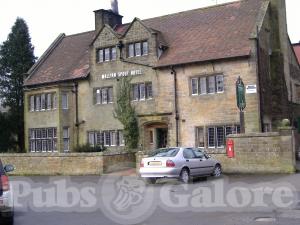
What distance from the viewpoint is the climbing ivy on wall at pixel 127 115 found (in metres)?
31.6

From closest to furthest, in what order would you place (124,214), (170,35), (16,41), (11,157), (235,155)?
(124,214), (235,155), (11,157), (170,35), (16,41)

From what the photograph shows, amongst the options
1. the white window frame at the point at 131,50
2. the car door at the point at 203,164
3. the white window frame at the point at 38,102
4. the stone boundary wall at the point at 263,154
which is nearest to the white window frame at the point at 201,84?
the white window frame at the point at 131,50

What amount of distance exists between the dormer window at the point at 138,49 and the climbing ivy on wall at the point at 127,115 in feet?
5.91

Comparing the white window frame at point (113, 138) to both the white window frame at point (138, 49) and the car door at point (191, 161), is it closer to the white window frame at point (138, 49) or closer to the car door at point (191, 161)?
the white window frame at point (138, 49)

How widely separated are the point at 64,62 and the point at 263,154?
69.6 feet

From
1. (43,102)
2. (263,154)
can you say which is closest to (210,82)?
(263,154)

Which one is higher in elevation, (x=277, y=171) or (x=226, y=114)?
(x=226, y=114)

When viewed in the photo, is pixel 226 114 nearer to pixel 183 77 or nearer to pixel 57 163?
pixel 183 77

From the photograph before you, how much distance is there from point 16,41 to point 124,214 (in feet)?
115

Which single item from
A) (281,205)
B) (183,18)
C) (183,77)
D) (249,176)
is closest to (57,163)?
(183,77)

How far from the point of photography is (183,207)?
1263 cm

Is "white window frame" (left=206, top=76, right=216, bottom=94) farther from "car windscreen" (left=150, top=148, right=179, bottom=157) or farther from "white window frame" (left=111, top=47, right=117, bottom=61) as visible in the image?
"car windscreen" (left=150, top=148, right=179, bottom=157)

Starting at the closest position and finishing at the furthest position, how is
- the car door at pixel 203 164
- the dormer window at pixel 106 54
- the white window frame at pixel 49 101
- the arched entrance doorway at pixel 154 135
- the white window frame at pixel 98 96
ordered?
Result: 1. the car door at pixel 203 164
2. the arched entrance doorway at pixel 154 135
3. the dormer window at pixel 106 54
4. the white window frame at pixel 98 96
5. the white window frame at pixel 49 101

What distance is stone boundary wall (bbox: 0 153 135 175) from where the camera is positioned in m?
26.3
